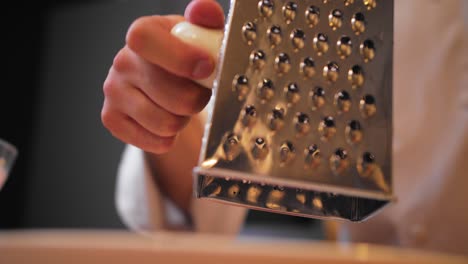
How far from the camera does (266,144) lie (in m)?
0.22

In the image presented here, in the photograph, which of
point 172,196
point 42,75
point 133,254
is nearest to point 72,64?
point 42,75

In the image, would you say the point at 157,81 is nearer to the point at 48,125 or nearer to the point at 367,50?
the point at 367,50

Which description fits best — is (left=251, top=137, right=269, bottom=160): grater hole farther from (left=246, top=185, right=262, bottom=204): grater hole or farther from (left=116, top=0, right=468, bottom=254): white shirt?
(left=116, top=0, right=468, bottom=254): white shirt

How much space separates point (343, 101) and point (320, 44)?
0.03 m

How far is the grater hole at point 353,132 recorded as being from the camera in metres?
0.23

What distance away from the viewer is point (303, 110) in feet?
0.76

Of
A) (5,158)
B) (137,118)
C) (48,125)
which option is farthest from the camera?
(48,125)

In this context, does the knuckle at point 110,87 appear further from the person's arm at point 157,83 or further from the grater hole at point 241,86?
the grater hole at point 241,86

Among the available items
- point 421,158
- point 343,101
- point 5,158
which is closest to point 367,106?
point 343,101

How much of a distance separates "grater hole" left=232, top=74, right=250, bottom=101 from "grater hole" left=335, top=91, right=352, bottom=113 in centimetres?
5

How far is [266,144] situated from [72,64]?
162cm

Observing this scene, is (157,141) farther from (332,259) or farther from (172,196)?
(172,196)

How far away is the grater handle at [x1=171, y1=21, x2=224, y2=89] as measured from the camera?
0.25 m

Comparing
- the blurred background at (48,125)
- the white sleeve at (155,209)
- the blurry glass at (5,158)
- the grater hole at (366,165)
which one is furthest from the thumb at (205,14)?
the blurred background at (48,125)
